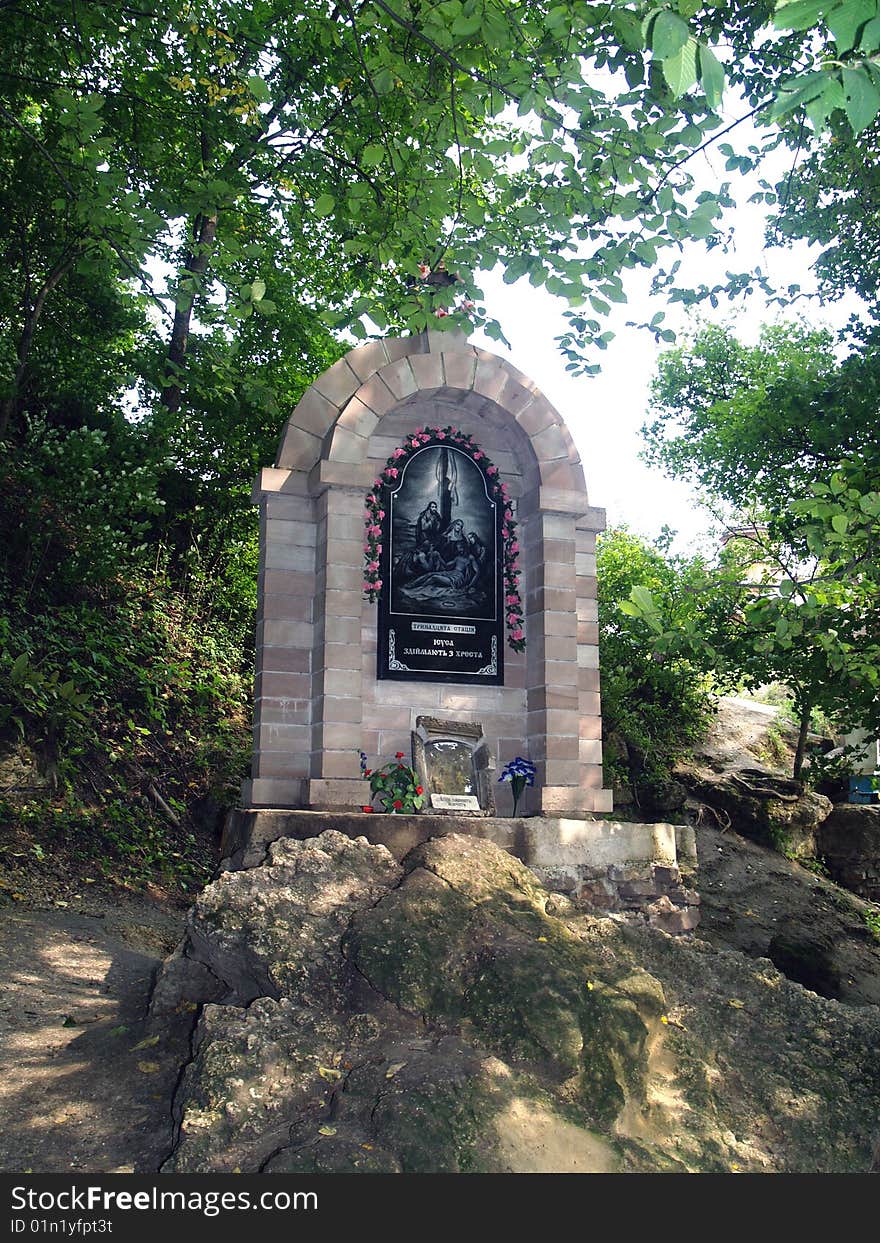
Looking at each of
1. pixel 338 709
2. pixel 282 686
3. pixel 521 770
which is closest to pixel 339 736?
pixel 338 709

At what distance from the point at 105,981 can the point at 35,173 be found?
1067 cm

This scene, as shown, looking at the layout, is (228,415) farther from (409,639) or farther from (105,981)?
(105,981)

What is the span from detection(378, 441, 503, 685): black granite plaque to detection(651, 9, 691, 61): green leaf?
5.74 m

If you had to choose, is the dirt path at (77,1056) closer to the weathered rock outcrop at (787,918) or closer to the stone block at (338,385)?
the stone block at (338,385)

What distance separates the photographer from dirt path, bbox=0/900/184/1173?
178 inches

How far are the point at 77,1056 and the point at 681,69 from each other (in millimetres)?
5955

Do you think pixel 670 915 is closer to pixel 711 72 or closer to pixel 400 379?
pixel 400 379

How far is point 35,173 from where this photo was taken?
42.5 feet

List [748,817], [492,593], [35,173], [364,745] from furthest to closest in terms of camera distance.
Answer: [748,817], [35,173], [492,593], [364,745]

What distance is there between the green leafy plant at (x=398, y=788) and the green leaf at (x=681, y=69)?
5837 millimetres

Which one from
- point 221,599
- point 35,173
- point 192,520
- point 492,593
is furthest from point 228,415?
point 492,593

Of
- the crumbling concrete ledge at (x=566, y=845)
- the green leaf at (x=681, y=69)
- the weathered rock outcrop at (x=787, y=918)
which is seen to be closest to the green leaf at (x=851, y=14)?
the green leaf at (x=681, y=69)

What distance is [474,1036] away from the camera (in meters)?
5.09

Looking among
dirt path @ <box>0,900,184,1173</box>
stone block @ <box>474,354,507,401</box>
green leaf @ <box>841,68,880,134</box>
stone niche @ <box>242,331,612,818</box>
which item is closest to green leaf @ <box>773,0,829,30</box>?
green leaf @ <box>841,68,880,134</box>
